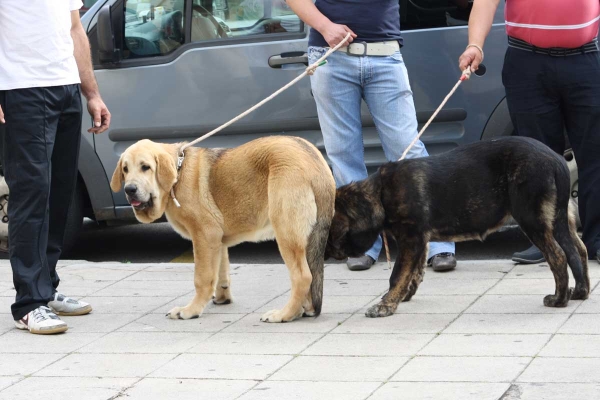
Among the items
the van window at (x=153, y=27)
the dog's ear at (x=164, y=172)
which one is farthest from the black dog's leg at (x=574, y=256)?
the van window at (x=153, y=27)

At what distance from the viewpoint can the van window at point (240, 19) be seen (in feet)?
23.4

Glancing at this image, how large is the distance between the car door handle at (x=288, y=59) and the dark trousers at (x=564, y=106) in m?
1.44

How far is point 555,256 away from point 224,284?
1816 millimetres

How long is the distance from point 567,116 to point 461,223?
1334mm

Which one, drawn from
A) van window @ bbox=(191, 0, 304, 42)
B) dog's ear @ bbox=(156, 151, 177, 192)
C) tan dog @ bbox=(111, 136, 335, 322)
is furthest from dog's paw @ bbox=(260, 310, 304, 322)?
van window @ bbox=(191, 0, 304, 42)

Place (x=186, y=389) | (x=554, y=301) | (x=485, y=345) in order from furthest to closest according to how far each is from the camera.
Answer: (x=554, y=301) < (x=485, y=345) < (x=186, y=389)

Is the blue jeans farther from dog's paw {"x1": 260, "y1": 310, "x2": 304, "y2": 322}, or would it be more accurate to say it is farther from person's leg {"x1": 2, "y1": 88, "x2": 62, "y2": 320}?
person's leg {"x1": 2, "y1": 88, "x2": 62, "y2": 320}

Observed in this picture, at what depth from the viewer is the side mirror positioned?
23.0ft

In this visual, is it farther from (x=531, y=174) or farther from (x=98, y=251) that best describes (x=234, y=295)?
(x=98, y=251)

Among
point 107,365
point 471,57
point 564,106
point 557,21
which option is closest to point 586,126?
point 564,106

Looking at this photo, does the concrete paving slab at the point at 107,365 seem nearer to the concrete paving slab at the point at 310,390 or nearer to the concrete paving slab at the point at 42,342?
the concrete paving slab at the point at 42,342

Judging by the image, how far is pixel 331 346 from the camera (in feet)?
15.7

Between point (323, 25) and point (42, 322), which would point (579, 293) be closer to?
point (323, 25)

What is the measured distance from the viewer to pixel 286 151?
512cm
